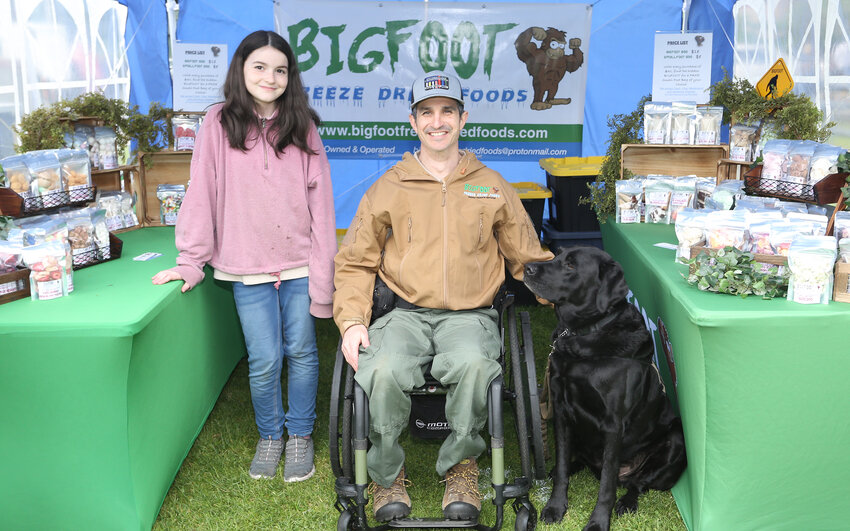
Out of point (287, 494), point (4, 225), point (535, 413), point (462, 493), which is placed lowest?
point (287, 494)

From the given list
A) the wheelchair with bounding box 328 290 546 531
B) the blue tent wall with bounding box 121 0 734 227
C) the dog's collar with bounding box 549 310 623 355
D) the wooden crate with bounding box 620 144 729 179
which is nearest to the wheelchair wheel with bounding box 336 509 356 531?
the wheelchair with bounding box 328 290 546 531

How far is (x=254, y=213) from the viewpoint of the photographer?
→ 104 inches

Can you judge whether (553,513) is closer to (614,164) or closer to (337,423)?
(337,423)

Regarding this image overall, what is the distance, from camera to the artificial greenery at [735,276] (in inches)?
86.4

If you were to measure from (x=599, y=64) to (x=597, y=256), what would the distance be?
124 inches

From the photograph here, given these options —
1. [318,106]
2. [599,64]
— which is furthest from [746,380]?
[318,106]

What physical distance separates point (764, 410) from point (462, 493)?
1.03 metres

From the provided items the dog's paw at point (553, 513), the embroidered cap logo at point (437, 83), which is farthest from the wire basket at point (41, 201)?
the dog's paw at point (553, 513)

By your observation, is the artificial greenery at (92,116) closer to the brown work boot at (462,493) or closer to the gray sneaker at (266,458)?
the gray sneaker at (266,458)

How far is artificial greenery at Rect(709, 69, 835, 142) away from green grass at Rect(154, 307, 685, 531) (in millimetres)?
1765

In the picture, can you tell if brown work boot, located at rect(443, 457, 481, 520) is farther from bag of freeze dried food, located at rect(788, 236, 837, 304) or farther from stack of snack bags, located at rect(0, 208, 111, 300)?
stack of snack bags, located at rect(0, 208, 111, 300)

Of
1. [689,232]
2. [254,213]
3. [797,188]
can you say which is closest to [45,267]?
[254,213]

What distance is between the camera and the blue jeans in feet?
9.04

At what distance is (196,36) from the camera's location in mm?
4891
